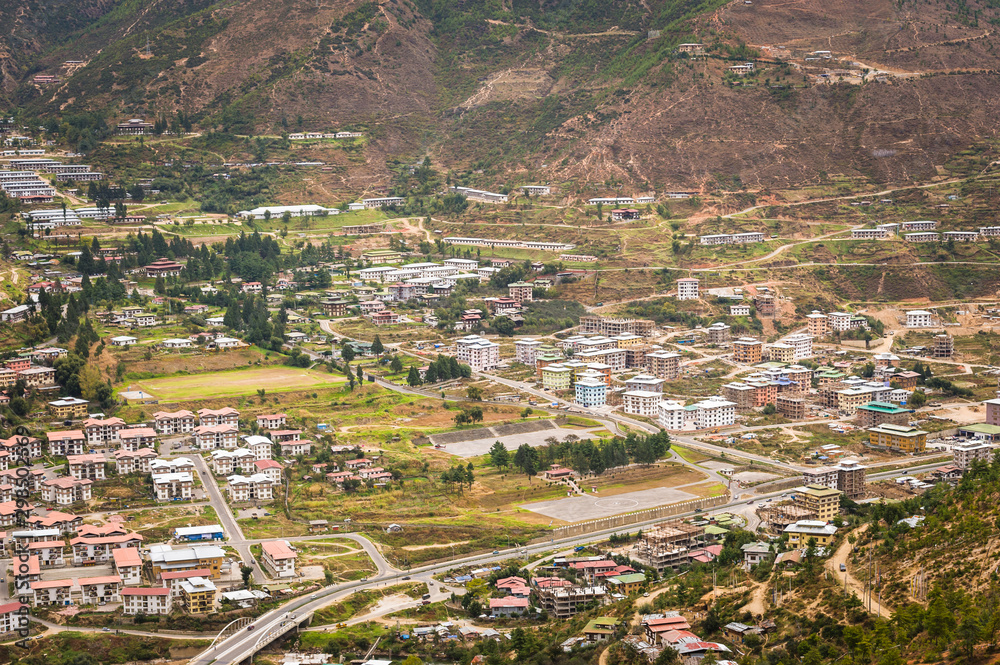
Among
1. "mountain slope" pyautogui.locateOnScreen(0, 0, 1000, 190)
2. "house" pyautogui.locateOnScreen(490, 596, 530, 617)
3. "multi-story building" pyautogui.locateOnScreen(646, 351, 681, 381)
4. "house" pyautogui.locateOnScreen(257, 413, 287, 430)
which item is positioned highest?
"mountain slope" pyautogui.locateOnScreen(0, 0, 1000, 190)

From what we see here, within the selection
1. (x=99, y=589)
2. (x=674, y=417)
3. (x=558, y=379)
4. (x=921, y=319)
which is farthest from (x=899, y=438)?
(x=99, y=589)

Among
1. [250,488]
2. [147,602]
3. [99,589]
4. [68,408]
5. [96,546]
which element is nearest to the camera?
[147,602]

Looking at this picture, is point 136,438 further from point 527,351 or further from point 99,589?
point 527,351

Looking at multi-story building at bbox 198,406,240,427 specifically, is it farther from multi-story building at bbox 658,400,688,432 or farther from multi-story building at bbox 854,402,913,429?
multi-story building at bbox 854,402,913,429

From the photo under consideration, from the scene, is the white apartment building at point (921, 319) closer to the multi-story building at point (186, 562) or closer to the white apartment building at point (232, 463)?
the white apartment building at point (232, 463)

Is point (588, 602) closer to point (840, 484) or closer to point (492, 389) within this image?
point (840, 484)

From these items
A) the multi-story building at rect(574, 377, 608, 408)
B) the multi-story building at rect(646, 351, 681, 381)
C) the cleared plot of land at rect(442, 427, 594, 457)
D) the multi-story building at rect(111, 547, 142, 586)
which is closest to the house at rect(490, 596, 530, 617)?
the multi-story building at rect(111, 547, 142, 586)

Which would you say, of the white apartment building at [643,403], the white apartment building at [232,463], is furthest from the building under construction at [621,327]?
the white apartment building at [232,463]
